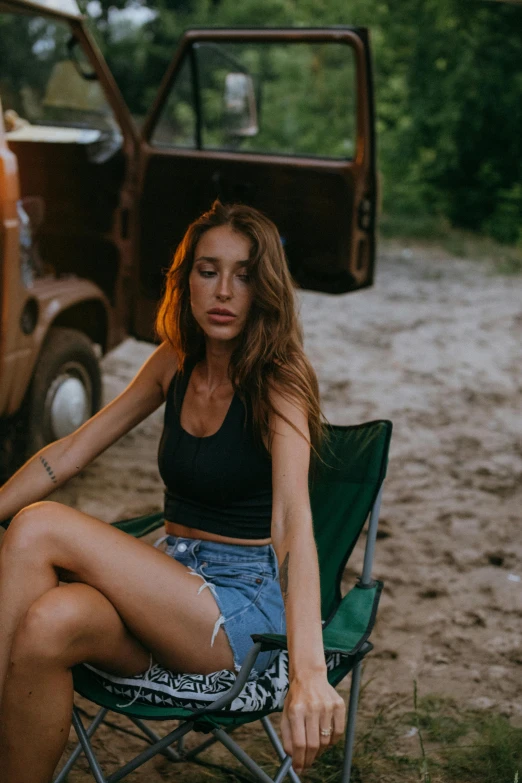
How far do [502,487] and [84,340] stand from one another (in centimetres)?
219

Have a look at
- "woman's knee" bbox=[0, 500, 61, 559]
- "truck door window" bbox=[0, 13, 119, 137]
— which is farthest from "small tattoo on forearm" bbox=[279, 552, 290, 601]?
"truck door window" bbox=[0, 13, 119, 137]

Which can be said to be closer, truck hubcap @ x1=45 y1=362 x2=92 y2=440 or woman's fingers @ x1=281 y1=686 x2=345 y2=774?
woman's fingers @ x1=281 y1=686 x2=345 y2=774

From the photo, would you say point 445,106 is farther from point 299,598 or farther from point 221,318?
point 299,598

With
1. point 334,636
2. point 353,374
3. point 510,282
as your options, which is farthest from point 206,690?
point 510,282

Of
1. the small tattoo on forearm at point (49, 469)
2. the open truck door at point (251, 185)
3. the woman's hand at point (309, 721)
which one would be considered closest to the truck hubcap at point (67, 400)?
the open truck door at point (251, 185)

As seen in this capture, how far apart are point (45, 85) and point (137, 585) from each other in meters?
3.38

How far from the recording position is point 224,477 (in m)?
2.07

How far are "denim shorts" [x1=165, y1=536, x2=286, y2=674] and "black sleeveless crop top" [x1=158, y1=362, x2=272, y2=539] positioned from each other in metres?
0.05

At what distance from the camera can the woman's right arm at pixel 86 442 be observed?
85.4 inches

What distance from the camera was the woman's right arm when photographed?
2170 millimetres

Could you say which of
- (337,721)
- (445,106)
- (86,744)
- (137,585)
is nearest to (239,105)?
(137,585)

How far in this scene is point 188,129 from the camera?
15.3 meters

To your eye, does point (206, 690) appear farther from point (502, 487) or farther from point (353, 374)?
point (353, 374)

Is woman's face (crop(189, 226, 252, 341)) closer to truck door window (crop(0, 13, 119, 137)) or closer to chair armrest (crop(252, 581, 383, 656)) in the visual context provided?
chair armrest (crop(252, 581, 383, 656))
